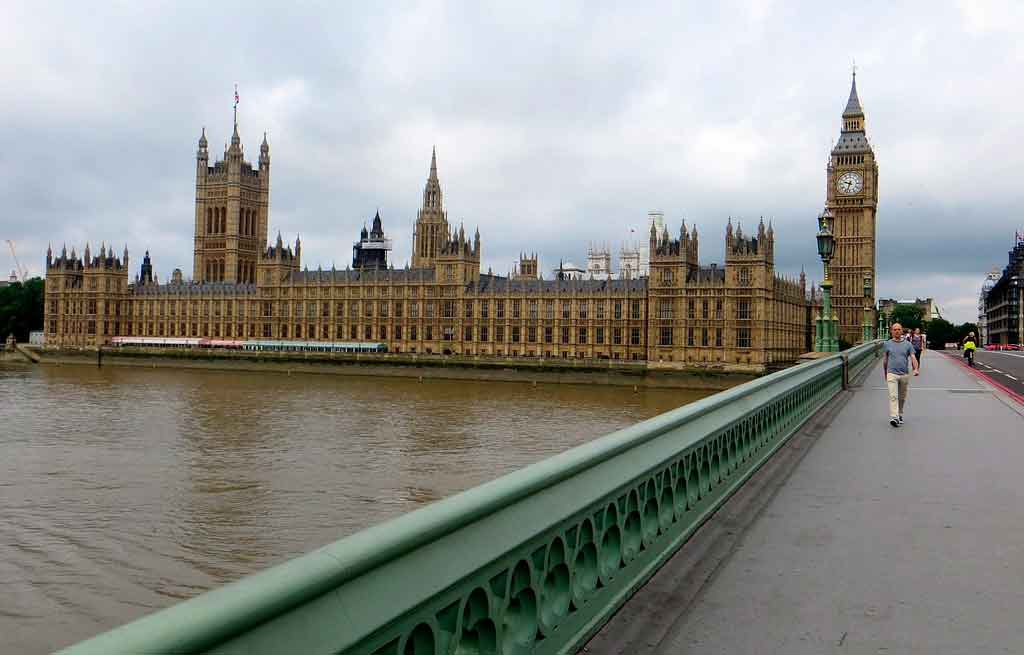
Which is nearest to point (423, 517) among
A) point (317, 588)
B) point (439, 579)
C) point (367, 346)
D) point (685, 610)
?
point (439, 579)

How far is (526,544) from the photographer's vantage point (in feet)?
10.0

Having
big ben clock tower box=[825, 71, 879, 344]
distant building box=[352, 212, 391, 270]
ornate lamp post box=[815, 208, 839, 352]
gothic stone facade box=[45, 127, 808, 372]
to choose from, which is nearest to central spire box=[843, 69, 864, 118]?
big ben clock tower box=[825, 71, 879, 344]

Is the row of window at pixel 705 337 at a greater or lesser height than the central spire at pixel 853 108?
lesser

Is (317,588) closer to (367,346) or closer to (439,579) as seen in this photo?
(439,579)

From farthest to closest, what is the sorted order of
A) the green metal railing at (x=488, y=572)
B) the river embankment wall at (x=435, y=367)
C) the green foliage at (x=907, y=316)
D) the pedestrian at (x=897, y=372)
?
the green foliage at (x=907, y=316) → the river embankment wall at (x=435, y=367) → the pedestrian at (x=897, y=372) → the green metal railing at (x=488, y=572)

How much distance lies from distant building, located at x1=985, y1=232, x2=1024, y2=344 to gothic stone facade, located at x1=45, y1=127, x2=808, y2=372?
41922 millimetres

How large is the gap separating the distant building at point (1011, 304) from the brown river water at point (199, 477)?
85.4 m

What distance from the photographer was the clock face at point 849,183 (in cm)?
9962

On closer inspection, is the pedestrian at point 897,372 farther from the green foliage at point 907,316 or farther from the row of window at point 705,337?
the green foliage at point 907,316

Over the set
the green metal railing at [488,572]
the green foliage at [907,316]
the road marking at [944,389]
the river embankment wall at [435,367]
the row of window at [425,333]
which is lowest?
the river embankment wall at [435,367]

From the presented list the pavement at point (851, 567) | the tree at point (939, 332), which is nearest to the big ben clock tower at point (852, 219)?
the tree at point (939, 332)

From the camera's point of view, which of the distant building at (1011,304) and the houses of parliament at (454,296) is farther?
the distant building at (1011,304)

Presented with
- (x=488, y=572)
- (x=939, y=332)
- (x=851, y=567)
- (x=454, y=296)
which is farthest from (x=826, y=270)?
(x=939, y=332)

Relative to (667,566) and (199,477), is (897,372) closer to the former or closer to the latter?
(667,566)
